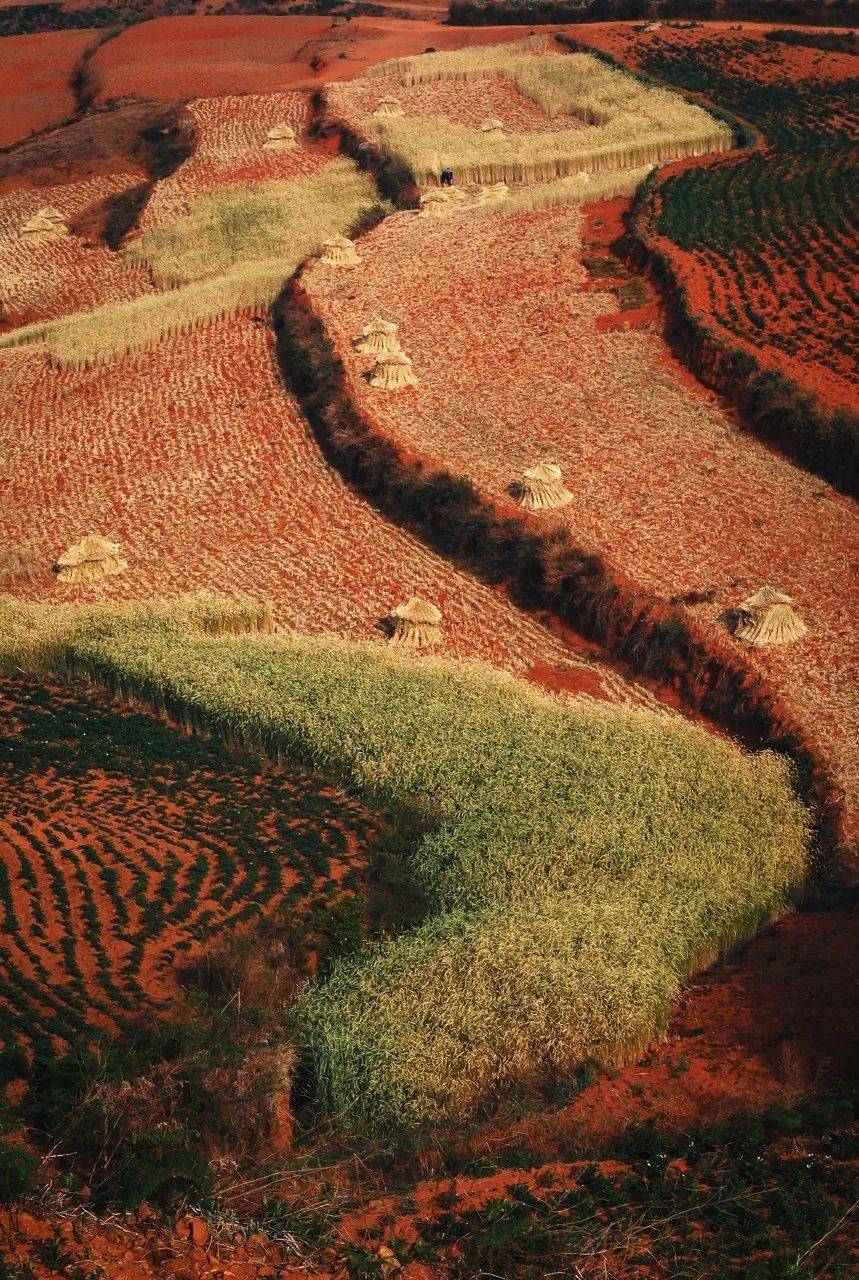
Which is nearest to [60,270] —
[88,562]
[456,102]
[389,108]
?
[389,108]

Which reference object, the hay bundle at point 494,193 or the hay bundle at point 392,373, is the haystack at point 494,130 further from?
the hay bundle at point 392,373

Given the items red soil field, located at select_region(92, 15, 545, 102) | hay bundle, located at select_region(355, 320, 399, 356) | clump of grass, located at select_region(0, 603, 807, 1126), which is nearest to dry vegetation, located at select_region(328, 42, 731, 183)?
red soil field, located at select_region(92, 15, 545, 102)

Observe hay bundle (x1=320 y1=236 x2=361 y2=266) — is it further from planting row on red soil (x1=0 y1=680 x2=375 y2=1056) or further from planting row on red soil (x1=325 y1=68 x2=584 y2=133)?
planting row on red soil (x1=0 y1=680 x2=375 y2=1056)

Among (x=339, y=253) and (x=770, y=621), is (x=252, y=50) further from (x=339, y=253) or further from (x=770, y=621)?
(x=770, y=621)

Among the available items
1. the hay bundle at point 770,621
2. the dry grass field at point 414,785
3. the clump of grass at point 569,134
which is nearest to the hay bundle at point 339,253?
the dry grass field at point 414,785

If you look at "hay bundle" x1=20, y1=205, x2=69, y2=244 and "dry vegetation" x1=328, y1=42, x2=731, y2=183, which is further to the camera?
"hay bundle" x1=20, y1=205, x2=69, y2=244

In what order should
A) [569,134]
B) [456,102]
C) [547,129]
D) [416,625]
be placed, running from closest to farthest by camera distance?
[416,625], [569,134], [547,129], [456,102]
